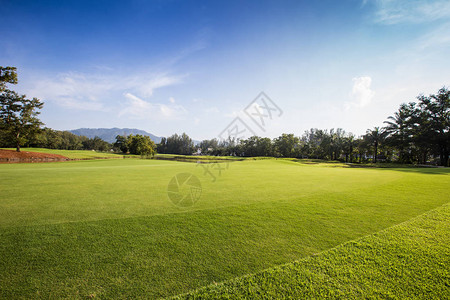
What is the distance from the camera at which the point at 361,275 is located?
253 centimetres

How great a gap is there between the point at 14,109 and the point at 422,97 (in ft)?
246

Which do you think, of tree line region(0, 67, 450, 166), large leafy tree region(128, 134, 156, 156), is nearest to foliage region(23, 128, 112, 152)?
tree line region(0, 67, 450, 166)

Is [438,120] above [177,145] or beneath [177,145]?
above

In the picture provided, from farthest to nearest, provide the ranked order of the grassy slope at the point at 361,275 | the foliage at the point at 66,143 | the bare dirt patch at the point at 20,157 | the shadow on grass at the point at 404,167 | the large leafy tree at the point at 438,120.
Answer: the foliage at the point at 66,143 → the large leafy tree at the point at 438,120 → the bare dirt patch at the point at 20,157 → the shadow on grass at the point at 404,167 → the grassy slope at the point at 361,275

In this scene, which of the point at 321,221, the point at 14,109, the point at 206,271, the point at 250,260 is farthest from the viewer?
the point at 14,109

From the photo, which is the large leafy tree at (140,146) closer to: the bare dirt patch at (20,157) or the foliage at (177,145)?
the bare dirt patch at (20,157)

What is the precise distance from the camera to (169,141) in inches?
3949

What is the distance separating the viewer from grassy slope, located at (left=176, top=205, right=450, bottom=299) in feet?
7.38

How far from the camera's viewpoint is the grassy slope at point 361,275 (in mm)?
2250

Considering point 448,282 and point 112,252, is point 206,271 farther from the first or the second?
point 448,282

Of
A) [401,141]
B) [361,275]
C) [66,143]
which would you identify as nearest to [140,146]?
[66,143]

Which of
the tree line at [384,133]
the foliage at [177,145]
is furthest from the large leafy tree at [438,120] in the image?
the foliage at [177,145]

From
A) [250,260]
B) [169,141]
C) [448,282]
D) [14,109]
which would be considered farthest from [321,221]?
[169,141]

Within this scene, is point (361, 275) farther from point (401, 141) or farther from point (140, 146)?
point (140, 146)
